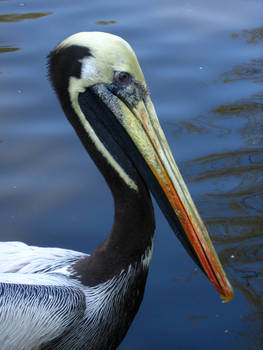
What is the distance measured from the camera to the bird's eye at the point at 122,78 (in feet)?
9.96

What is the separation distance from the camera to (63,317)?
10.3 feet

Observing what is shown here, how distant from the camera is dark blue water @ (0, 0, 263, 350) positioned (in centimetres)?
396

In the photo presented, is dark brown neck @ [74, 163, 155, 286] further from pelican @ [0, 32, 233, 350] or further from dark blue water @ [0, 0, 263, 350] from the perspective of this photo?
dark blue water @ [0, 0, 263, 350]

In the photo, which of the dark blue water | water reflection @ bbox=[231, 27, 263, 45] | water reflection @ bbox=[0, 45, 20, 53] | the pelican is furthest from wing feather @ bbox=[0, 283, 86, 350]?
water reflection @ bbox=[231, 27, 263, 45]

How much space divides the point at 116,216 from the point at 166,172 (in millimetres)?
340

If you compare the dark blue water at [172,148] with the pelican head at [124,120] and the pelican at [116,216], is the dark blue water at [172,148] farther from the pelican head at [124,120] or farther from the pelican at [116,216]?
the pelican head at [124,120]

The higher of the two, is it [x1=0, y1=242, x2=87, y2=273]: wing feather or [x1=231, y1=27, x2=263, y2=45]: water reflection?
[x1=0, y1=242, x2=87, y2=273]: wing feather

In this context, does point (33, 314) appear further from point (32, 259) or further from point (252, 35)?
point (252, 35)

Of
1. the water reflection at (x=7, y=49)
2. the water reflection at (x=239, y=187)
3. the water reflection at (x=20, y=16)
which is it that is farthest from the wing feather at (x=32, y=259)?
the water reflection at (x=20, y=16)

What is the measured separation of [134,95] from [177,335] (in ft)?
4.72

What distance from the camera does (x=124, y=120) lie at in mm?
3098

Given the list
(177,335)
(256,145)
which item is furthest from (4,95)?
(177,335)

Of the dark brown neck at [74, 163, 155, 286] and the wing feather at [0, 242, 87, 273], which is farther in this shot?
the wing feather at [0, 242, 87, 273]

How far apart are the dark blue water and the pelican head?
84 centimetres
